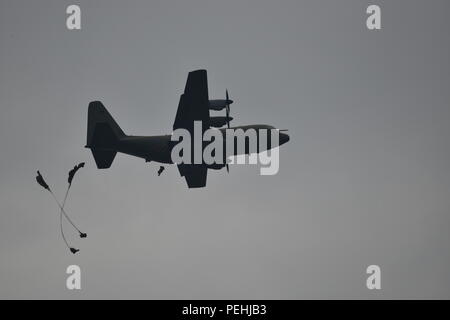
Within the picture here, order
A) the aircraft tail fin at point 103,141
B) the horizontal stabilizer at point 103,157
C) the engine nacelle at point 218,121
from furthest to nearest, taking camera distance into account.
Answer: the horizontal stabilizer at point 103,157 → the aircraft tail fin at point 103,141 → the engine nacelle at point 218,121

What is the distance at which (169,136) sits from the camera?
53000mm

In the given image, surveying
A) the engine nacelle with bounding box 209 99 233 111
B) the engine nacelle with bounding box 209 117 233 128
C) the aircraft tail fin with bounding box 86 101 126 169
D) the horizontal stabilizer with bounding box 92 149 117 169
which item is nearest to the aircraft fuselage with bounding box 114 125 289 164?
the aircraft tail fin with bounding box 86 101 126 169

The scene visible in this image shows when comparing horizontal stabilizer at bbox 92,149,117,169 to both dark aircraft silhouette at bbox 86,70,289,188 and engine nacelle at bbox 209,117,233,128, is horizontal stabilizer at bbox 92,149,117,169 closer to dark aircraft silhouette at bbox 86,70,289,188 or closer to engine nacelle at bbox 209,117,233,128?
dark aircraft silhouette at bbox 86,70,289,188

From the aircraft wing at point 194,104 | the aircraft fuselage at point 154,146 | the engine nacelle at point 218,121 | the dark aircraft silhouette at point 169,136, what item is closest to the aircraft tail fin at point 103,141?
the dark aircraft silhouette at point 169,136

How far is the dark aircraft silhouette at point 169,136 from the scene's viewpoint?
166 ft

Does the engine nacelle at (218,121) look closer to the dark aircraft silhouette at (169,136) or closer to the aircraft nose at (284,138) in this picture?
the dark aircraft silhouette at (169,136)

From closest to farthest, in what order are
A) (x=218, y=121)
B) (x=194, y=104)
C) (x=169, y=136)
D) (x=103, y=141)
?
1. (x=194, y=104)
2. (x=169, y=136)
3. (x=218, y=121)
4. (x=103, y=141)

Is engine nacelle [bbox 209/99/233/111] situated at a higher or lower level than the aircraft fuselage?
higher

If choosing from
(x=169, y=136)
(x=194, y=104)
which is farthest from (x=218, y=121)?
(x=169, y=136)

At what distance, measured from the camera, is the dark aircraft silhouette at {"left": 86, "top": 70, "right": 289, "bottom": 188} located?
50562mm

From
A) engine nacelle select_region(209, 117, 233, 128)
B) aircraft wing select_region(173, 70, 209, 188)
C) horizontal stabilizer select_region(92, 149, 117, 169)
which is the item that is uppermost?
aircraft wing select_region(173, 70, 209, 188)

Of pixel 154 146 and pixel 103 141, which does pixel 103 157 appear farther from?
pixel 154 146

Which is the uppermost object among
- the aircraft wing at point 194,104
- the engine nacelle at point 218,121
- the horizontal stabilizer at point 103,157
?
the aircraft wing at point 194,104
